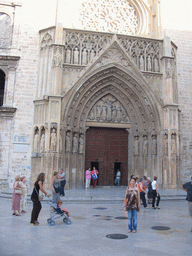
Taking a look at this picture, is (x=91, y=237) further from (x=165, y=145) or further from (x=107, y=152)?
(x=107, y=152)

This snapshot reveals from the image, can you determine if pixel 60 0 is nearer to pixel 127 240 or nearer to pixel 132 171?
pixel 132 171

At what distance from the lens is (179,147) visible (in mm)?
17797

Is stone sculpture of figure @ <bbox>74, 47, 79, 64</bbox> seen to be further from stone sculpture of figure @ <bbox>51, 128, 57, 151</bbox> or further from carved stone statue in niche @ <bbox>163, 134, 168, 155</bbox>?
carved stone statue in niche @ <bbox>163, 134, 168, 155</bbox>

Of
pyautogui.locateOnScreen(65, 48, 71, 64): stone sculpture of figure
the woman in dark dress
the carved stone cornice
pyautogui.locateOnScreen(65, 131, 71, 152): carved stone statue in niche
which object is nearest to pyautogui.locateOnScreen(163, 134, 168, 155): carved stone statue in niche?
pyautogui.locateOnScreen(65, 131, 71, 152): carved stone statue in niche

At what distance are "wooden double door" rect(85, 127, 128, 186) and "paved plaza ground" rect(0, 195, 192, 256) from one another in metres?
10.00

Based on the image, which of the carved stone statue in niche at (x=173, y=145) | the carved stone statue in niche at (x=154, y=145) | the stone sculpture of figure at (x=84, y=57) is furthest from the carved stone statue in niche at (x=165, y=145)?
the stone sculpture of figure at (x=84, y=57)

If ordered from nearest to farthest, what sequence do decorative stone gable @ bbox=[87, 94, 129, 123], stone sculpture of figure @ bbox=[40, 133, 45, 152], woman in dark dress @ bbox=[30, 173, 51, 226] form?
1. woman in dark dress @ bbox=[30, 173, 51, 226]
2. stone sculpture of figure @ bbox=[40, 133, 45, 152]
3. decorative stone gable @ bbox=[87, 94, 129, 123]

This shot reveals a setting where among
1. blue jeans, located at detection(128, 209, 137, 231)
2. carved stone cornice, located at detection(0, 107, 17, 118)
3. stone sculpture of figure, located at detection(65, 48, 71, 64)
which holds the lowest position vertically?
blue jeans, located at detection(128, 209, 137, 231)

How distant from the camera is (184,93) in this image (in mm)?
19109

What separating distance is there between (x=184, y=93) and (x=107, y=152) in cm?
749

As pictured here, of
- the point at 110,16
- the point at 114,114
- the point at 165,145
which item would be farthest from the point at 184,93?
the point at 110,16

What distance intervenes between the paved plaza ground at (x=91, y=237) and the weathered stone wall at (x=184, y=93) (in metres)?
10.9

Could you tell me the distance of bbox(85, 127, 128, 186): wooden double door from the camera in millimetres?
18156

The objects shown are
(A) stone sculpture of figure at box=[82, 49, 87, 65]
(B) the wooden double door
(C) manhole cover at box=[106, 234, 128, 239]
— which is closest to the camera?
(C) manhole cover at box=[106, 234, 128, 239]
